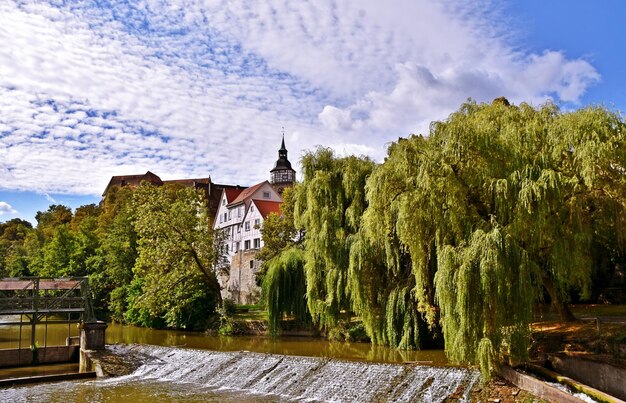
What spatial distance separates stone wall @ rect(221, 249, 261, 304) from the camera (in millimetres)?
44875

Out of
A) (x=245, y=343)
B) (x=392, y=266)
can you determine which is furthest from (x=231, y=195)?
(x=392, y=266)

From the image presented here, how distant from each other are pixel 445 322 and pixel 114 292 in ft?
117

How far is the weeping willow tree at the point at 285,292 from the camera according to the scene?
2753cm

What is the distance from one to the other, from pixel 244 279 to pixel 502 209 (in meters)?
33.9

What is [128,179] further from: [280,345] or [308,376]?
[308,376]

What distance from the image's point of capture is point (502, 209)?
48.9 feet

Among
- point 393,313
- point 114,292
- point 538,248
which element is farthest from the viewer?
point 114,292

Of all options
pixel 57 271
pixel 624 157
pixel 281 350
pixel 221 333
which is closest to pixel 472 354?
pixel 624 157

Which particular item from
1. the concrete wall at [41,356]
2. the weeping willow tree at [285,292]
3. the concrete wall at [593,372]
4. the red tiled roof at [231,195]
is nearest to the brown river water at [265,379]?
the concrete wall at [41,356]

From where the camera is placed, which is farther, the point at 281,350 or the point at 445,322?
the point at 281,350

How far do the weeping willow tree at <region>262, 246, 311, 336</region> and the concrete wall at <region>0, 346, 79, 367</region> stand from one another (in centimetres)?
919

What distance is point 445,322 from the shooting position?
14.1m

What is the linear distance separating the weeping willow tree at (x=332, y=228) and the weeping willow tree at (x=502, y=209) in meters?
6.06

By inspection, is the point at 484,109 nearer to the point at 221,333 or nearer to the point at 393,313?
the point at 393,313
